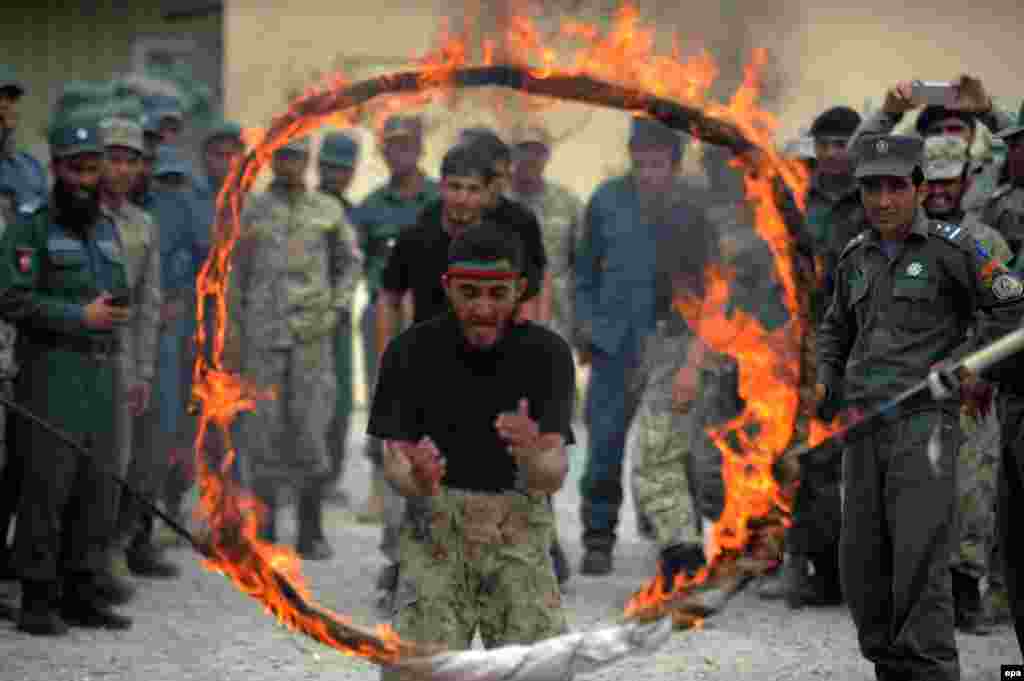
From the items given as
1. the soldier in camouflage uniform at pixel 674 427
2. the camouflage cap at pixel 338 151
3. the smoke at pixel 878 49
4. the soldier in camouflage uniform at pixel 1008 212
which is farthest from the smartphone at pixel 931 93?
the smoke at pixel 878 49

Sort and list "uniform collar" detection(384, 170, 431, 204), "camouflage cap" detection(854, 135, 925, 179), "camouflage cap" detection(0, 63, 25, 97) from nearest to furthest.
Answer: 1. "camouflage cap" detection(854, 135, 925, 179)
2. "camouflage cap" detection(0, 63, 25, 97)
3. "uniform collar" detection(384, 170, 431, 204)

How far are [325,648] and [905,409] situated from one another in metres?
2.83

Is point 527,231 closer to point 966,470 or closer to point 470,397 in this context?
point 966,470

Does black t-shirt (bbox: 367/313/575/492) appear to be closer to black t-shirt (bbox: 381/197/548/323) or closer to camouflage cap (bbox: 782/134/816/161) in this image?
black t-shirt (bbox: 381/197/548/323)

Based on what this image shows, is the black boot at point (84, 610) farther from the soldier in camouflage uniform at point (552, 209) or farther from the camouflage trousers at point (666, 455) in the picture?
the soldier in camouflage uniform at point (552, 209)

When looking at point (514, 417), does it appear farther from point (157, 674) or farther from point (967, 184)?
point (967, 184)

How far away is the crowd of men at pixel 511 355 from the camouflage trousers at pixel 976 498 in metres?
0.02

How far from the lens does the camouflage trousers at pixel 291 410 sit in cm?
1062

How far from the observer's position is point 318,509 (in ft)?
34.6

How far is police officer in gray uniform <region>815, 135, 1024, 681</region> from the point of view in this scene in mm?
6734

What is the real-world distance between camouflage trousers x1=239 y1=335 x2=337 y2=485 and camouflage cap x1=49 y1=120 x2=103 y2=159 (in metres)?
2.66

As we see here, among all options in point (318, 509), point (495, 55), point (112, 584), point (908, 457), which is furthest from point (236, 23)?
point (908, 457)

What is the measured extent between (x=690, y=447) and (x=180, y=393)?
358cm

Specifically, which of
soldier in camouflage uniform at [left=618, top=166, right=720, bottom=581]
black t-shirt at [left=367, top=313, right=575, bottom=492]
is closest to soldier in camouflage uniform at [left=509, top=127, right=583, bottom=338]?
soldier in camouflage uniform at [left=618, top=166, right=720, bottom=581]
